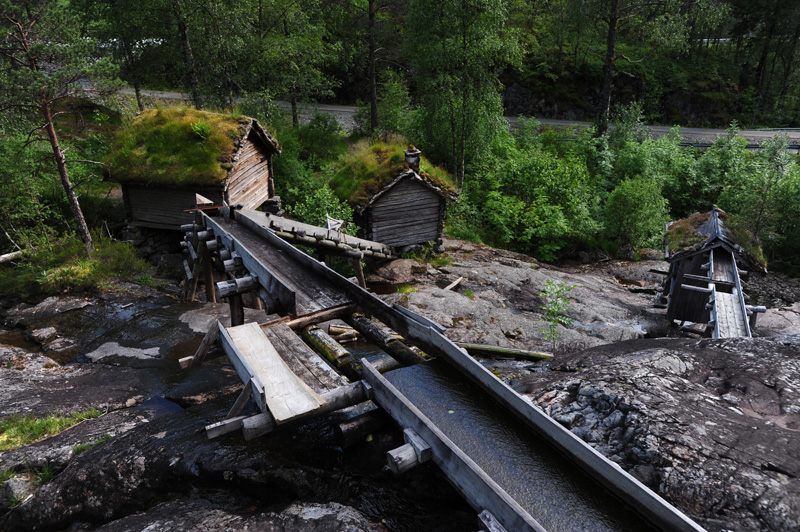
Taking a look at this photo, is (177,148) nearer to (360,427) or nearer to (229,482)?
(229,482)

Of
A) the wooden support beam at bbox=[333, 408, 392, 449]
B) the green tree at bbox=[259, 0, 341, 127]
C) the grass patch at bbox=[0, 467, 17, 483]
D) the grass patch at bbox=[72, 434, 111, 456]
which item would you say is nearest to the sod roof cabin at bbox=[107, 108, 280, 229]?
the green tree at bbox=[259, 0, 341, 127]

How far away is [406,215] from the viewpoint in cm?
1747

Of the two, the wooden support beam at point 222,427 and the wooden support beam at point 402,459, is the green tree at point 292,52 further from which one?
the wooden support beam at point 402,459

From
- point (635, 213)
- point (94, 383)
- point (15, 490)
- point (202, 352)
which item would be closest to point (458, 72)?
point (635, 213)

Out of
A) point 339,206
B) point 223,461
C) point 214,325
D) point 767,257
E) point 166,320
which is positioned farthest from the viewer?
point 767,257

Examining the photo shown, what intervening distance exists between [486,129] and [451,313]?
13592 mm

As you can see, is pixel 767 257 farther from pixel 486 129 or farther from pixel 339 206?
pixel 339 206

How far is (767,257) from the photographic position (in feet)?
63.0

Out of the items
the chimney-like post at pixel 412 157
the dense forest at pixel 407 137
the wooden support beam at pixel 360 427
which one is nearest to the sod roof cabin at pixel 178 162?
the dense forest at pixel 407 137

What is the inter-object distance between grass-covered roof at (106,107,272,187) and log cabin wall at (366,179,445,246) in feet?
Answer: 18.1

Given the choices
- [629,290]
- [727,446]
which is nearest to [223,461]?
[727,446]

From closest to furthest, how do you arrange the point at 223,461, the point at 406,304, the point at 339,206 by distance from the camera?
the point at 223,461 → the point at 406,304 → the point at 339,206

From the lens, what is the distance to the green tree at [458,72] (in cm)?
2003

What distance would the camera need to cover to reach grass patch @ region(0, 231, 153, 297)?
43.9ft
